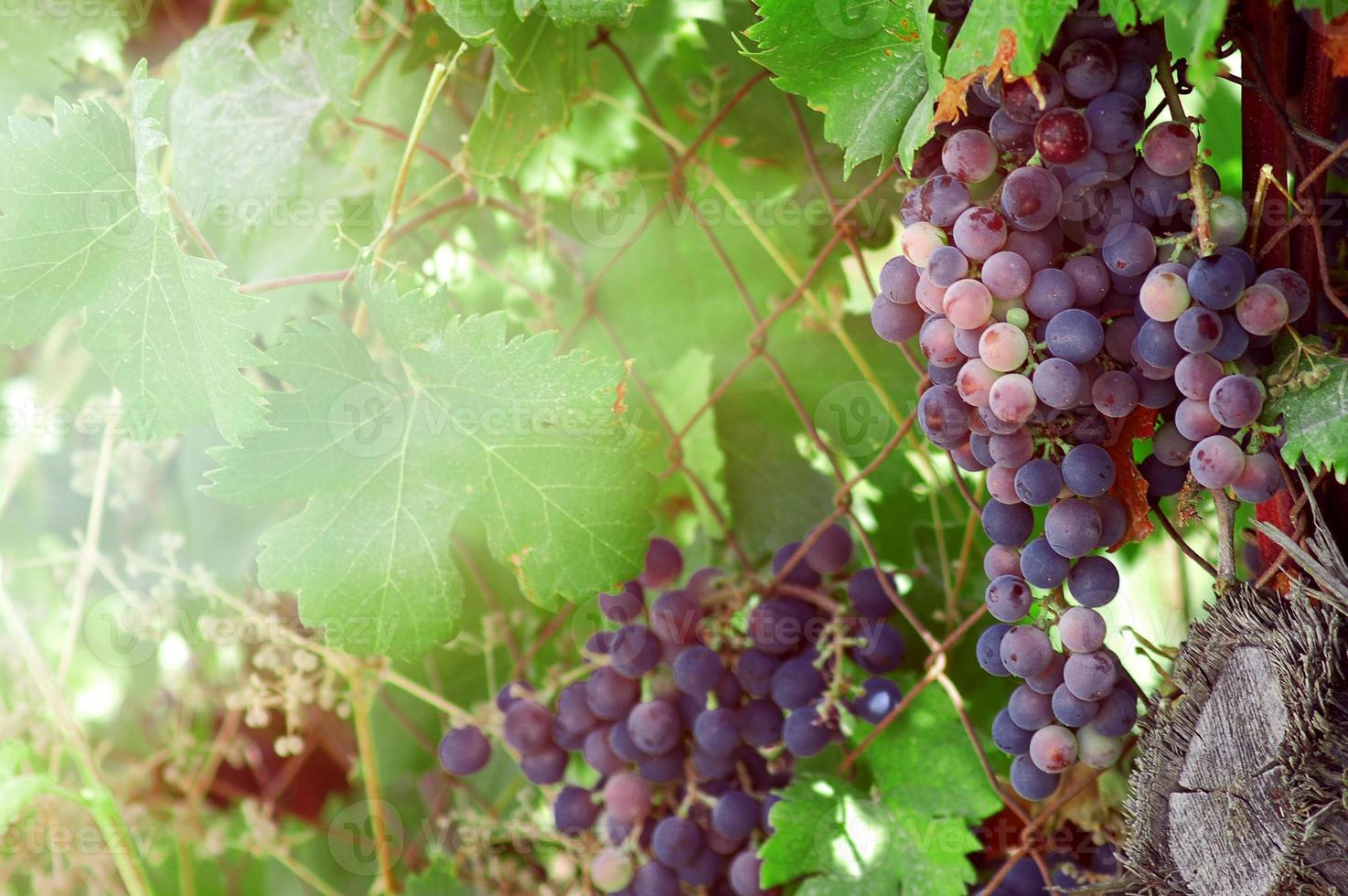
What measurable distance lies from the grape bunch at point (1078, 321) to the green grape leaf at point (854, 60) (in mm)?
34

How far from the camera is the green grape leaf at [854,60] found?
67 centimetres

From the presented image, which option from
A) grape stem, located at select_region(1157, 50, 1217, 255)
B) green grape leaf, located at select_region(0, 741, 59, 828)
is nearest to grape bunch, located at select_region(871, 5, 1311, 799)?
grape stem, located at select_region(1157, 50, 1217, 255)

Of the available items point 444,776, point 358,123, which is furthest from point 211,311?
point 444,776

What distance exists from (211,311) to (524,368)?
0.22m

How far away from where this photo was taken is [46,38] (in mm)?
1139

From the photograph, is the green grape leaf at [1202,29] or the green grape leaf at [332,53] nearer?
the green grape leaf at [1202,29]

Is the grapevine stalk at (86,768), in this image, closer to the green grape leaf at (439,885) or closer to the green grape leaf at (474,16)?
the green grape leaf at (439,885)

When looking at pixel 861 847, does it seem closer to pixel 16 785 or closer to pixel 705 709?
pixel 705 709

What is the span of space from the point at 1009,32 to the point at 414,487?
21.3 inches
